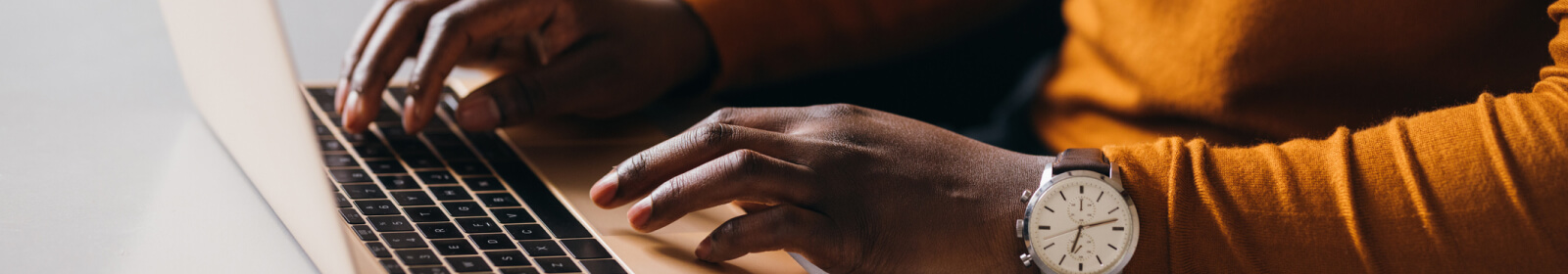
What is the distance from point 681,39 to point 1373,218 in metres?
0.53

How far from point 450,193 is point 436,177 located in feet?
0.14

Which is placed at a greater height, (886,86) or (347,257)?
(886,86)

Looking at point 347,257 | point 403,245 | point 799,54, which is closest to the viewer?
point 347,257

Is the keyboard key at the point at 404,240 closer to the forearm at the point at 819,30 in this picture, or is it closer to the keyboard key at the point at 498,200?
the keyboard key at the point at 498,200

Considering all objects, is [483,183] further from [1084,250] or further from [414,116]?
[1084,250]

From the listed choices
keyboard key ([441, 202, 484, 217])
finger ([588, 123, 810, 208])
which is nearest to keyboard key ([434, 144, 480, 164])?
keyboard key ([441, 202, 484, 217])

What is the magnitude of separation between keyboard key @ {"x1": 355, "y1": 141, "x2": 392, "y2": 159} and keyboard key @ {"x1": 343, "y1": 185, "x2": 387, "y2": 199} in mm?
78

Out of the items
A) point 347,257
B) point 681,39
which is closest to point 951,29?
point 681,39

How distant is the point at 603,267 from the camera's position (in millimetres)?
525

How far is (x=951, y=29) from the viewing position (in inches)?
39.6

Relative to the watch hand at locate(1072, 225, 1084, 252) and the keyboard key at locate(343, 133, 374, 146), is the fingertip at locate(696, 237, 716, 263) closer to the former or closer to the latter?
the watch hand at locate(1072, 225, 1084, 252)

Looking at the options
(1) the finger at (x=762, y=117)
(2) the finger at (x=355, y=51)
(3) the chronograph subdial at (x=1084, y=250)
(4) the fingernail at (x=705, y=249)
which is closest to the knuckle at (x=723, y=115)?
(1) the finger at (x=762, y=117)

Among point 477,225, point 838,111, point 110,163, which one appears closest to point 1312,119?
point 838,111

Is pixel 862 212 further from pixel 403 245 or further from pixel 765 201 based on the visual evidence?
pixel 403 245
